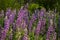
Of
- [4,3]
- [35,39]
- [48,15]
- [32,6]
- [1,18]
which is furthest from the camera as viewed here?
[32,6]

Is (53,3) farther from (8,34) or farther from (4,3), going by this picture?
(8,34)

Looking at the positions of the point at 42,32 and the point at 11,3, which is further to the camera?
the point at 11,3

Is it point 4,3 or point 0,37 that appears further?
point 4,3

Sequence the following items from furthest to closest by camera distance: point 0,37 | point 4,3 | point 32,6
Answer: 1. point 32,6
2. point 4,3
3. point 0,37

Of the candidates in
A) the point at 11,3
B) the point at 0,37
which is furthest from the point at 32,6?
the point at 0,37

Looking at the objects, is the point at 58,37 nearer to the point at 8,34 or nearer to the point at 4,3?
the point at 8,34

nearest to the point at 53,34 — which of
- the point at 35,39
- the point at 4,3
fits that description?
the point at 35,39

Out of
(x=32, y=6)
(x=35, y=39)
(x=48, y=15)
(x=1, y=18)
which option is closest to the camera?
(x=35, y=39)

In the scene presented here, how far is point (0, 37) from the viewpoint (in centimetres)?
321

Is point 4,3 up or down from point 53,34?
up

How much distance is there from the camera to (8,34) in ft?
10.8

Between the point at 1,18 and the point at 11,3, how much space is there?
1.52m

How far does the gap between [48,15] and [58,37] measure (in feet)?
2.74

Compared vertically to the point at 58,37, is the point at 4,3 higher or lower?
higher
